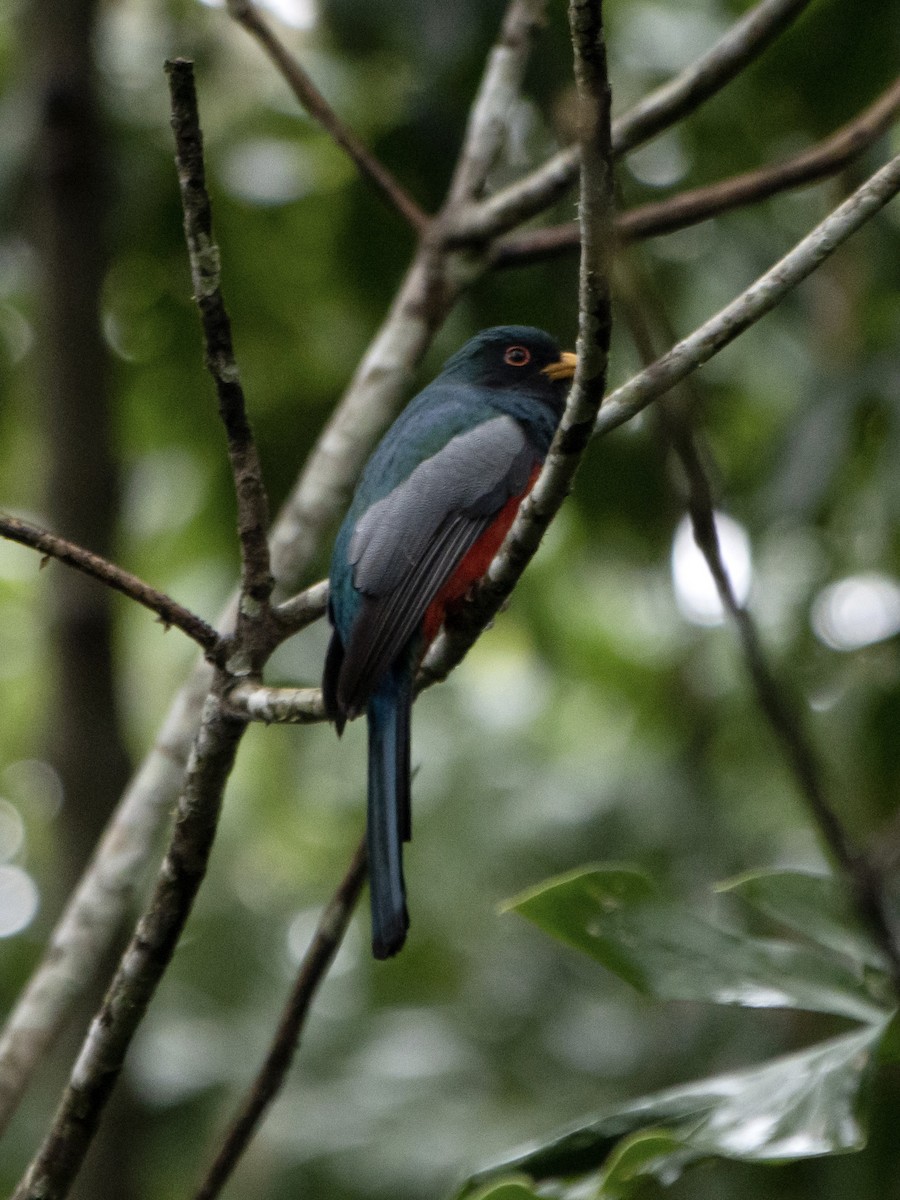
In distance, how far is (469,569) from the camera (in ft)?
12.6

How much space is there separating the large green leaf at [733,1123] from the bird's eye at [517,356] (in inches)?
93.7

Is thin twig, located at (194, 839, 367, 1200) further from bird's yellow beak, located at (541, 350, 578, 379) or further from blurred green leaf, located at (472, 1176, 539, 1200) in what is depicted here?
bird's yellow beak, located at (541, 350, 578, 379)

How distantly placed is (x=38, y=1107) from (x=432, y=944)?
1.88 metres

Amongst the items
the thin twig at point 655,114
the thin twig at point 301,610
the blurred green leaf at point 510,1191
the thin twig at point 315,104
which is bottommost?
the blurred green leaf at point 510,1191

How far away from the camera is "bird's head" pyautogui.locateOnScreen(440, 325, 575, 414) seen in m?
4.55

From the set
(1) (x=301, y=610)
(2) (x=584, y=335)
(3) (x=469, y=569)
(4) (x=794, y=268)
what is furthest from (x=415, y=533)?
(2) (x=584, y=335)

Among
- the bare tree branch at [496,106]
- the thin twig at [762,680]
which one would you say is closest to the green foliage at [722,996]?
the thin twig at [762,680]

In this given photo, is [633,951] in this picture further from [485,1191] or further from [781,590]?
[781,590]

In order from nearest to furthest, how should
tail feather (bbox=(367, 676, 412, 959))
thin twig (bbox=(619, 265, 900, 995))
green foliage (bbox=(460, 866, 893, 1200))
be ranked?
thin twig (bbox=(619, 265, 900, 995))
green foliage (bbox=(460, 866, 893, 1200))
tail feather (bbox=(367, 676, 412, 959))

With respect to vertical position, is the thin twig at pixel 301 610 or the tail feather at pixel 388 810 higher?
the thin twig at pixel 301 610

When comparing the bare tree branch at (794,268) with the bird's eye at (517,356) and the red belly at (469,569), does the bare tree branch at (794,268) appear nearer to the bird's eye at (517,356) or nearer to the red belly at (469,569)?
the red belly at (469,569)

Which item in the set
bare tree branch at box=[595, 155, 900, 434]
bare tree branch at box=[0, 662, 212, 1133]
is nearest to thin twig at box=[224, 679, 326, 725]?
bare tree branch at box=[595, 155, 900, 434]

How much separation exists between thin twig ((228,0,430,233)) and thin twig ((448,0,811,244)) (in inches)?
7.1

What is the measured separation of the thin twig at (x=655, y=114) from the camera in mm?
3834
